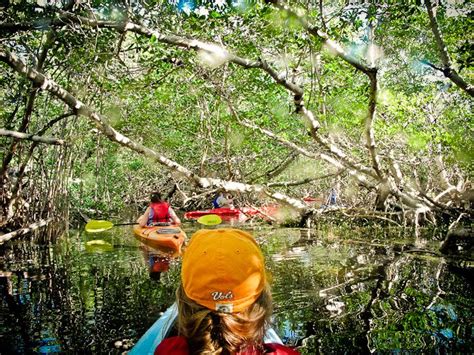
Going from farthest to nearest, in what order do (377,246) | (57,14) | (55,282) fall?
(377,246) < (55,282) < (57,14)

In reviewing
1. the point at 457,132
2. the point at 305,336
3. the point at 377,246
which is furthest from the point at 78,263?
the point at 457,132

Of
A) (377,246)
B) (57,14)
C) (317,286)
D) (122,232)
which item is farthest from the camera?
(122,232)

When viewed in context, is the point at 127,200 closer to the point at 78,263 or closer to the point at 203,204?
the point at 203,204

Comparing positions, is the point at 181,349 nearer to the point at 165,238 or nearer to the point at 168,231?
the point at 165,238

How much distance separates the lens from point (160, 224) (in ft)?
29.4

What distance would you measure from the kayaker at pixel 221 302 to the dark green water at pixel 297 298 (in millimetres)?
2146

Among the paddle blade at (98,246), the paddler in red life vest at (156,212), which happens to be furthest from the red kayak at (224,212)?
the paddle blade at (98,246)

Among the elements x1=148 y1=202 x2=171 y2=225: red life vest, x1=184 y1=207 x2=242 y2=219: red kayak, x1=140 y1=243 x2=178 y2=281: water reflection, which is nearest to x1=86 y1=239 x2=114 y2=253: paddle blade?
x1=140 y1=243 x2=178 y2=281: water reflection

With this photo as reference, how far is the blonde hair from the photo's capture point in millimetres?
1324

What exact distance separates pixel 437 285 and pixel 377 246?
2.92 meters

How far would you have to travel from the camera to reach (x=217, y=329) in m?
1.35

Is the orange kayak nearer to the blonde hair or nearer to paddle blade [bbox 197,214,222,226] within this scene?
paddle blade [bbox 197,214,222,226]

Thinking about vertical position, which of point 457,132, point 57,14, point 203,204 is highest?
point 57,14

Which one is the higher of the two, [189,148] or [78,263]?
[189,148]
